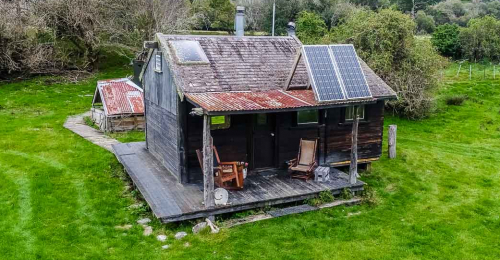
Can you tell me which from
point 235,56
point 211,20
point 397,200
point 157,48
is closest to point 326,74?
point 235,56

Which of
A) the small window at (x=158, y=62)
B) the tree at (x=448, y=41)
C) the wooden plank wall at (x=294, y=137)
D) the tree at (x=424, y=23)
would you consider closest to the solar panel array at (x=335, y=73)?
the wooden plank wall at (x=294, y=137)

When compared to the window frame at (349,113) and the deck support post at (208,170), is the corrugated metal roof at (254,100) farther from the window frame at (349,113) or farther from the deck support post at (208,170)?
the window frame at (349,113)

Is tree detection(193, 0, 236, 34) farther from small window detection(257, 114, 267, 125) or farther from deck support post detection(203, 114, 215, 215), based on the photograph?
deck support post detection(203, 114, 215, 215)

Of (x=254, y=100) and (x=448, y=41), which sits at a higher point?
(x=448, y=41)

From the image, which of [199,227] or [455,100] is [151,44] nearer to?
[199,227]

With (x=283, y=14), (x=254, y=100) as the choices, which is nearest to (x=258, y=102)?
(x=254, y=100)

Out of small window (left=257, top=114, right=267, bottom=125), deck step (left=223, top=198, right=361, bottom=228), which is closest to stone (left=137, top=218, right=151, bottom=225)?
deck step (left=223, top=198, right=361, bottom=228)
